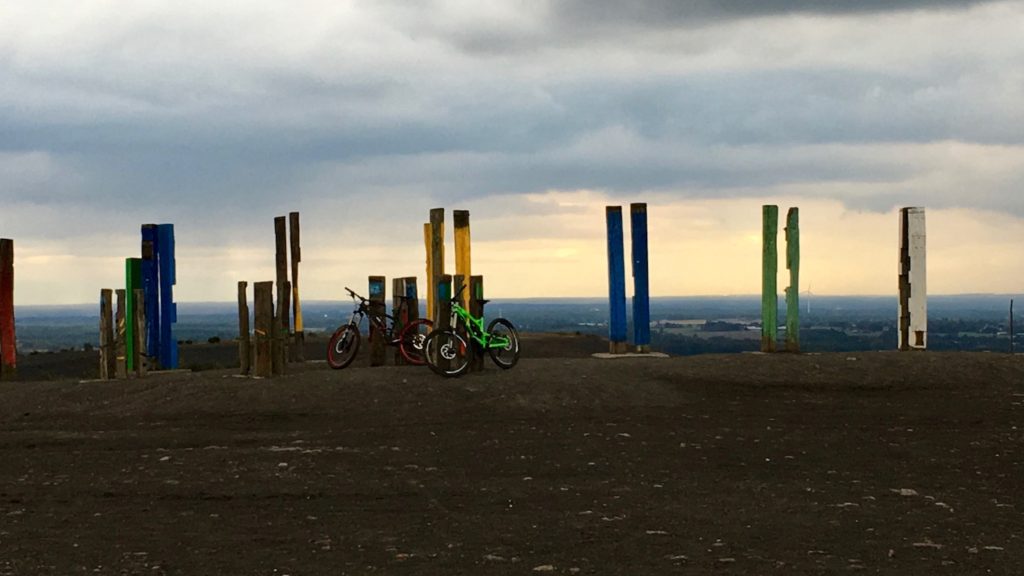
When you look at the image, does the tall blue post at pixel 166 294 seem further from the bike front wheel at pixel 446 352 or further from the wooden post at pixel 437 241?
the bike front wheel at pixel 446 352

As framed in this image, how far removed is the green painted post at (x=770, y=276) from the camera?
23.2 metres

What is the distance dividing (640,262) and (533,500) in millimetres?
12941

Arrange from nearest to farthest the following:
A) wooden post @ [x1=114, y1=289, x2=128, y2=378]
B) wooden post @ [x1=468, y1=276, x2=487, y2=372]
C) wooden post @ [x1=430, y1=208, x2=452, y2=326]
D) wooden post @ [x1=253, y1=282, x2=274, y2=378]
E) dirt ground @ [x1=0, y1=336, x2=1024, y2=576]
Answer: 1. dirt ground @ [x1=0, y1=336, x2=1024, y2=576]
2. wooden post @ [x1=253, y1=282, x2=274, y2=378]
3. wooden post @ [x1=468, y1=276, x2=487, y2=372]
4. wooden post @ [x1=114, y1=289, x2=128, y2=378]
5. wooden post @ [x1=430, y1=208, x2=452, y2=326]

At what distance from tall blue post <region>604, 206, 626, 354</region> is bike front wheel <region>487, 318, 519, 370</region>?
3.36 meters

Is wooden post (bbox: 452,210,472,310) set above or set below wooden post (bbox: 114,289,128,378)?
above

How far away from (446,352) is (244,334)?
325 cm

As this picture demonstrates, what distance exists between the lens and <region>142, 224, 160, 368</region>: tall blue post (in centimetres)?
2327

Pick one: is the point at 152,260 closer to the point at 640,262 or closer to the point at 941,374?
the point at 640,262

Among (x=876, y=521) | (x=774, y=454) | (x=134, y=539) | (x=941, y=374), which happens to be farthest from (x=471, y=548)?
(x=941, y=374)

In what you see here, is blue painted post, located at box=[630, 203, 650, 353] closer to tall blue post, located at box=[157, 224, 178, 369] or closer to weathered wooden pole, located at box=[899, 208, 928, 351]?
weathered wooden pole, located at box=[899, 208, 928, 351]

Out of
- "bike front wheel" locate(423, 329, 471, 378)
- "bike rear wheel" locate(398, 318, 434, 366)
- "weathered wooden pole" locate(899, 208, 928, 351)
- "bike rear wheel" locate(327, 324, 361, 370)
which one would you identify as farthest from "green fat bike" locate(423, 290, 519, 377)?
"weathered wooden pole" locate(899, 208, 928, 351)

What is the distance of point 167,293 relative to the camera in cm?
2381

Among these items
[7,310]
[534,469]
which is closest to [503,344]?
[534,469]

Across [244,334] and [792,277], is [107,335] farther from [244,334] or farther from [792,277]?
[792,277]
